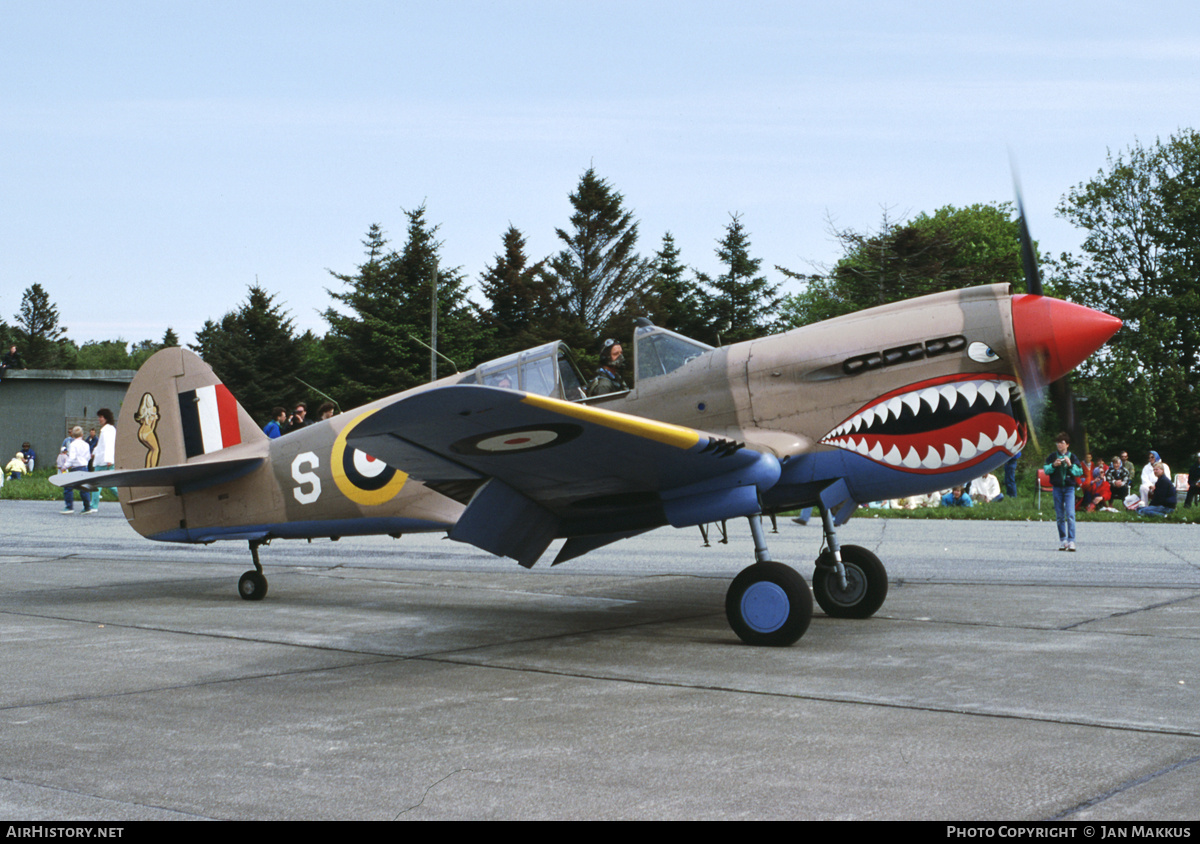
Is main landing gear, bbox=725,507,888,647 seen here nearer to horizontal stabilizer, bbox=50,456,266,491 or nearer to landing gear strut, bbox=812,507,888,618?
landing gear strut, bbox=812,507,888,618

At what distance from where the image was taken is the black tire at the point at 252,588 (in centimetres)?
909

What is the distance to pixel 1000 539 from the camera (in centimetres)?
1491

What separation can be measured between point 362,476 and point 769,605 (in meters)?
3.64

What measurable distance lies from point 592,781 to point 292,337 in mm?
55370

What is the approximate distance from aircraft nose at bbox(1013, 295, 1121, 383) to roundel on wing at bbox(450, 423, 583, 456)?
3.04 metres

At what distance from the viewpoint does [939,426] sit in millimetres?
6633

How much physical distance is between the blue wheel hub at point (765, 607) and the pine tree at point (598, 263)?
44607 millimetres

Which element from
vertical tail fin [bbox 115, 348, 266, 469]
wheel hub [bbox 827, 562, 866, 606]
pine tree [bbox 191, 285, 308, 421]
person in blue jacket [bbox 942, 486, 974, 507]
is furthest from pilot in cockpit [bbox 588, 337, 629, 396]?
pine tree [bbox 191, 285, 308, 421]

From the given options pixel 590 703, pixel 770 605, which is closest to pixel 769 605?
pixel 770 605

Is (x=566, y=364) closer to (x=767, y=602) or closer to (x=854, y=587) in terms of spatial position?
(x=767, y=602)

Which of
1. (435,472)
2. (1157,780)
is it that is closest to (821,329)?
(435,472)

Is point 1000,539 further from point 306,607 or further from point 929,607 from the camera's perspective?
point 306,607

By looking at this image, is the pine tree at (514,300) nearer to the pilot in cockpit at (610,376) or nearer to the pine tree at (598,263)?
the pine tree at (598,263)

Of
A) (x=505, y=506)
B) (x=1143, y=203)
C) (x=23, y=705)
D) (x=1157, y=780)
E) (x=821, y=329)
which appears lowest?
(x=1157, y=780)
